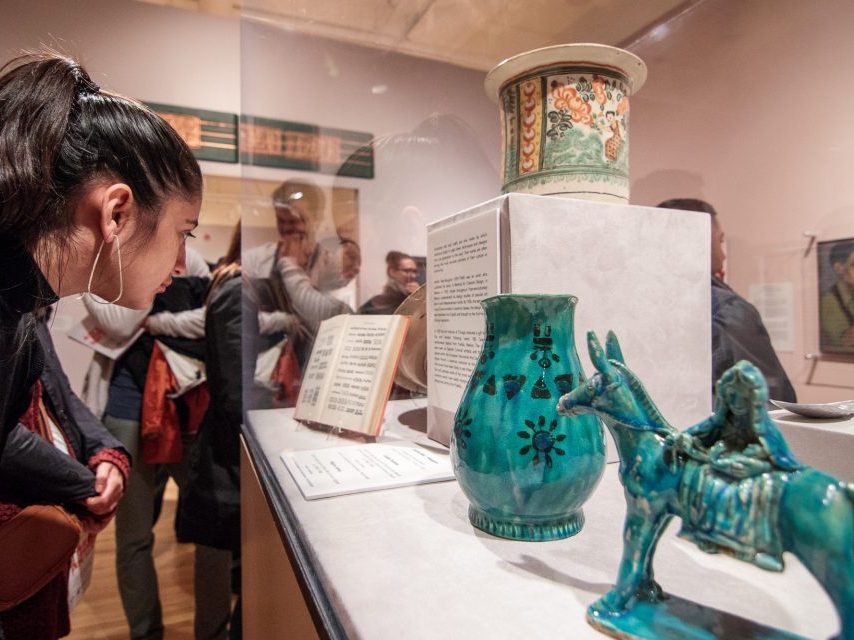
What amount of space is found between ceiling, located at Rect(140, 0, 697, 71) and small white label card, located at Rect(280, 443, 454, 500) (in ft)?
3.66

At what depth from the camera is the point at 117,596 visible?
2.03 m

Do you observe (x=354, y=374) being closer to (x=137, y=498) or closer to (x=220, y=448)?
(x=220, y=448)

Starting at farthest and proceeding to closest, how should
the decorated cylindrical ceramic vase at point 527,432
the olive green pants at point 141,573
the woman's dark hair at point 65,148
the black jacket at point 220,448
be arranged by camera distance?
the olive green pants at point 141,573
the black jacket at point 220,448
the woman's dark hair at point 65,148
the decorated cylindrical ceramic vase at point 527,432

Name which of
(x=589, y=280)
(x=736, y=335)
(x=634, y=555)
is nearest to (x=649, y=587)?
(x=634, y=555)

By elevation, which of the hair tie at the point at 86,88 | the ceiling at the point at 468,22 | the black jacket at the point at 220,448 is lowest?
the black jacket at the point at 220,448

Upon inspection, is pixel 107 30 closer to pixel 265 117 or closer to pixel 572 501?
pixel 265 117

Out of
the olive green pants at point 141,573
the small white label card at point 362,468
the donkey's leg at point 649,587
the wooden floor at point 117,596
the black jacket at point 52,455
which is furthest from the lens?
the wooden floor at point 117,596

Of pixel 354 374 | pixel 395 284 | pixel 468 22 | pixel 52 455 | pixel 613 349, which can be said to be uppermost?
pixel 468 22

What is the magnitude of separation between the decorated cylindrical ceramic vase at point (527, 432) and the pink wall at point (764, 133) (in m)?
0.77

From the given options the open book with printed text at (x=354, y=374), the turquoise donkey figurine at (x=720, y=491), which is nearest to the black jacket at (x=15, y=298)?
the open book with printed text at (x=354, y=374)

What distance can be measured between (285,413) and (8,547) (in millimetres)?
639

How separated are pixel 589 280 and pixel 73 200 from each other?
0.75m

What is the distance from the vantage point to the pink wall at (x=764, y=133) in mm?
1006

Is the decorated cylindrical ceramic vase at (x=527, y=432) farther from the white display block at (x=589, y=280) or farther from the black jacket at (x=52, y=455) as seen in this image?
the black jacket at (x=52, y=455)
